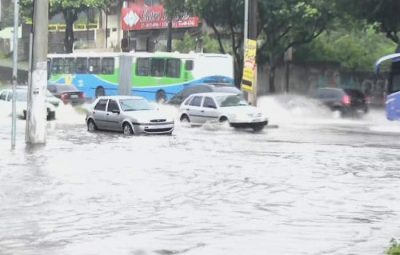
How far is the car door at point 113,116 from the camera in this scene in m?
27.9

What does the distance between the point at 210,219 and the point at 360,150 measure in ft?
39.8

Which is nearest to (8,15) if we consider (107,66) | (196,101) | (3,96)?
(107,66)

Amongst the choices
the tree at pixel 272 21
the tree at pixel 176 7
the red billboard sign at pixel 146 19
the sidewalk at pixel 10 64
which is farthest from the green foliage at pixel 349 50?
the sidewalk at pixel 10 64

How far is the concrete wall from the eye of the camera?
5253 centimetres

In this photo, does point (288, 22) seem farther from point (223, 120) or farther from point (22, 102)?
point (22, 102)

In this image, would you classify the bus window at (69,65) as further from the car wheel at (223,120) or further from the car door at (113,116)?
the car door at (113,116)

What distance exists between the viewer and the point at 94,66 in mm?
48156

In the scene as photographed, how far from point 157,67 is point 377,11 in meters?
14.4

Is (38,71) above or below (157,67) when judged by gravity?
below

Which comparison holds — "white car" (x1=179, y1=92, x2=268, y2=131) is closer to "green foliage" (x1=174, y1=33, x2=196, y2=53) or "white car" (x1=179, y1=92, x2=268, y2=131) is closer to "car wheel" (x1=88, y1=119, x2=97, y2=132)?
"car wheel" (x1=88, y1=119, x2=97, y2=132)

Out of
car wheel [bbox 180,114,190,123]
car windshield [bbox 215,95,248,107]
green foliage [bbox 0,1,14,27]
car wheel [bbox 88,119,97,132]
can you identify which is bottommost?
car wheel [bbox 88,119,97,132]

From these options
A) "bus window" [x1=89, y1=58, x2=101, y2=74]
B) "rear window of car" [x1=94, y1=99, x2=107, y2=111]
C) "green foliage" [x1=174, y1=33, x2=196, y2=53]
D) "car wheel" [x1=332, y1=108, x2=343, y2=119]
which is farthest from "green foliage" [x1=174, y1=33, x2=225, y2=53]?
"rear window of car" [x1=94, y1=99, x2=107, y2=111]

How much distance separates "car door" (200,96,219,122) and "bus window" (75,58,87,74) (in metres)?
18.9

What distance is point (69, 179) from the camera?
49.5 ft
